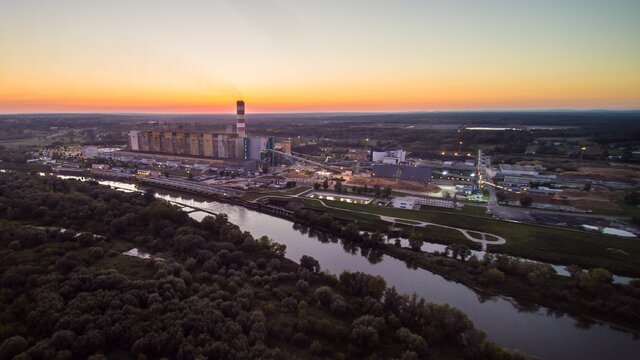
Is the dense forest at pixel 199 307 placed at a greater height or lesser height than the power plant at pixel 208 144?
lesser

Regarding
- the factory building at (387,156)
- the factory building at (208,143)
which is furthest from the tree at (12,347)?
the factory building at (387,156)

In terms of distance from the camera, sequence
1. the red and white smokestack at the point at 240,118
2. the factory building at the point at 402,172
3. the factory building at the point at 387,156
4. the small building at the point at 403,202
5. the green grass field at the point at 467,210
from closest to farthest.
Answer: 1. the green grass field at the point at 467,210
2. the small building at the point at 403,202
3. the factory building at the point at 402,172
4. the red and white smokestack at the point at 240,118
5. the factory building at the point at 387,156

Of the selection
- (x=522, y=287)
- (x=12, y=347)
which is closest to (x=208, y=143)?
(x=12, y=347)

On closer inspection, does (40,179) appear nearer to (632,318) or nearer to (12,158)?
(12,158)

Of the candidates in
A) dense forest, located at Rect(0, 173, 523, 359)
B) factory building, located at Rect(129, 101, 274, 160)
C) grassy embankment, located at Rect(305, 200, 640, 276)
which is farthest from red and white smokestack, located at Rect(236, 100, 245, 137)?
dense forest, located at Rect(0, 173, 523, 359)

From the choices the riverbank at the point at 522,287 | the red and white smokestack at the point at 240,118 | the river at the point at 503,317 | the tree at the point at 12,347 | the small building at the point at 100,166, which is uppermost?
the red and white smokestack at the point at 240,118

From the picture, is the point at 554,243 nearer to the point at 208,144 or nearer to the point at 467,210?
the point at 467,210

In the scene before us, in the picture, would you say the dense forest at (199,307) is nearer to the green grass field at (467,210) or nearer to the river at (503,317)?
the river at (503,317)
